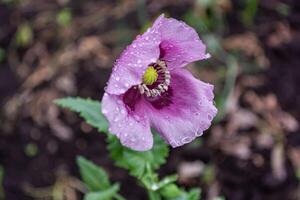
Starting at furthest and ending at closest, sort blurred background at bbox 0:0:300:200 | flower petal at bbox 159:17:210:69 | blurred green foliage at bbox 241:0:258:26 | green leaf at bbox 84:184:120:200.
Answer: blurred green foliage at bbox 241:0:258:26
blurred background at bbox 0:0:300:200
green leaf at bbox 84:184:120:200
flower petal at bbox 159:17:210:69

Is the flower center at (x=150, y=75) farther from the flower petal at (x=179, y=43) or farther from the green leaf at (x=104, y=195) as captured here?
the green leaf at (x=104, y=195)

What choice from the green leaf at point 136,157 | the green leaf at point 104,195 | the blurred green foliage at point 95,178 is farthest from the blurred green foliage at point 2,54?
the green leaf at point 136,157

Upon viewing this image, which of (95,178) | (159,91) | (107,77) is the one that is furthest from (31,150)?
(159,91)

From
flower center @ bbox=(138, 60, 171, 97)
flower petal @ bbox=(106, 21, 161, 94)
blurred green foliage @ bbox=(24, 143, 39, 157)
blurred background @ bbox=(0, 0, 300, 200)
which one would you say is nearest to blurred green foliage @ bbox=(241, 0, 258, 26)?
blurred background @ bbox=(0, 0, 300, 200)

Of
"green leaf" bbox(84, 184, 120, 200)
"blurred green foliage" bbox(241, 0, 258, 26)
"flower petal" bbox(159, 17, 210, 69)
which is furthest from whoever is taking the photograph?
"blurred green foliage" bbox(241, 0, 258, 26)

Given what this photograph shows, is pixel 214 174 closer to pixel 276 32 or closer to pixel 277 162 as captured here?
pixel 277 162

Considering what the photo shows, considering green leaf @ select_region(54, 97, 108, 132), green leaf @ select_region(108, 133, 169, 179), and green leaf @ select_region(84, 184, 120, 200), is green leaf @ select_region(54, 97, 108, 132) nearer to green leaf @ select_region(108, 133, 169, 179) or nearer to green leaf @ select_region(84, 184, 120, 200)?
green leaf @ select_region(108, 133, 169, 179)

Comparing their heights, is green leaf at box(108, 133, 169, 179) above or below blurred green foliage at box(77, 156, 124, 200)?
above

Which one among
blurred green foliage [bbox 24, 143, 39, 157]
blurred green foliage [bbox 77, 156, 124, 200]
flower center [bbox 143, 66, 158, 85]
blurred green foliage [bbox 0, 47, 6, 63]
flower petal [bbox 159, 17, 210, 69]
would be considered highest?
flower petal [bbox 159, 17, 210, 69]
